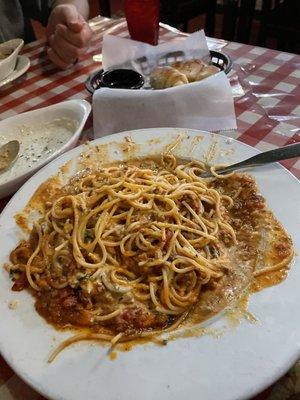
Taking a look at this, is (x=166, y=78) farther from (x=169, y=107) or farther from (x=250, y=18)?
(x=250, y=18)

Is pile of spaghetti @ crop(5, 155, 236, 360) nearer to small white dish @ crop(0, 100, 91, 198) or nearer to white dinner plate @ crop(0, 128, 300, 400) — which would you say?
white dinner plate @ crop(0, 128, 300, 400)

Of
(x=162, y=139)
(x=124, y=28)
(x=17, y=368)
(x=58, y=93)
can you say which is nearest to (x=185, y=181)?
(x=162, y=139)

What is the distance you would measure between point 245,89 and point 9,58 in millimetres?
1121

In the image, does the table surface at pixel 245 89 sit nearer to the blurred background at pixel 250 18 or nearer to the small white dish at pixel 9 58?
the small white dish at pixel 9 58

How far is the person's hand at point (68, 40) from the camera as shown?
203cm

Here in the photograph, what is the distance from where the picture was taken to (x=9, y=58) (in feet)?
6.23

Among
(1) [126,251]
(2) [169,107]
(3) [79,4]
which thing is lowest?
(1) [126,251]

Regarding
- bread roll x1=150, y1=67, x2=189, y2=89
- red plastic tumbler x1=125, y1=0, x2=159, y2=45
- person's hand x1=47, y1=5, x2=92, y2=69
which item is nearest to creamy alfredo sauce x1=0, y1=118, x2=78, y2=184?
bread roll x1=150, y1=67, x2=189, y2=89

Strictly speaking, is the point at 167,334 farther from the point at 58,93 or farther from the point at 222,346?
the point at 58,93

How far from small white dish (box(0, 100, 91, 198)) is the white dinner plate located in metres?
0.59

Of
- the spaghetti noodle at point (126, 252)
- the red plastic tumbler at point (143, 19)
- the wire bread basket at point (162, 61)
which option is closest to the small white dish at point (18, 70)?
the wire bread basket at point (162, 61)

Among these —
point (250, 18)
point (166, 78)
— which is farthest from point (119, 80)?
point (250, 18)

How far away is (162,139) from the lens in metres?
1.37

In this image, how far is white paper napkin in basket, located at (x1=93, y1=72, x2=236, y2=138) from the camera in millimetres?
1489
